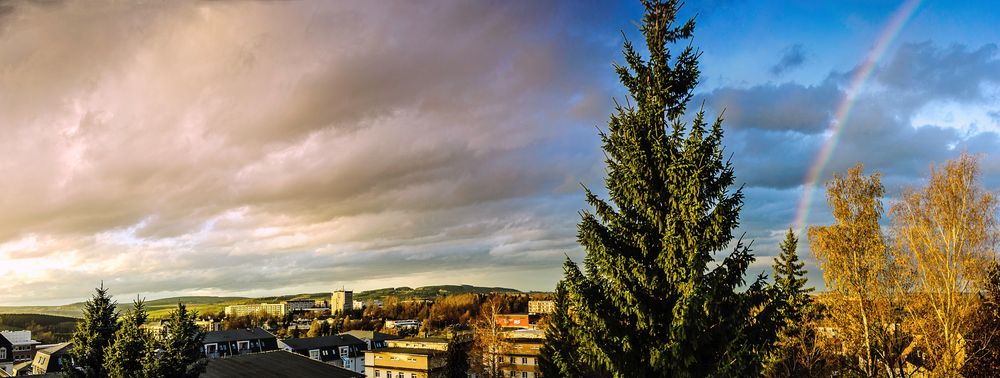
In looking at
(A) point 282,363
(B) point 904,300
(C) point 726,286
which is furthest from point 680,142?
(A) point 282,363

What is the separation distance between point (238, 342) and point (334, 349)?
14356 millimetres

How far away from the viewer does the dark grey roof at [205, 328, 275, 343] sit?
271ft

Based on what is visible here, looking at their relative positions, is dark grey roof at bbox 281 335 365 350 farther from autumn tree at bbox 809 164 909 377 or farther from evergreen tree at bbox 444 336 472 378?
autumn tree at bbox 809 164 909 377

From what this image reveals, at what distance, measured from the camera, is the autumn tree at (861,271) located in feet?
89.5

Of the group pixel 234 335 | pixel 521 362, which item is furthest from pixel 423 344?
pixel 234 335

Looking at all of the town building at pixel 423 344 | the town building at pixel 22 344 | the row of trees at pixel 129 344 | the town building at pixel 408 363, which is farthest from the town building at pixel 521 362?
the town building at pixel 22 344

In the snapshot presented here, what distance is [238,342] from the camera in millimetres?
85000

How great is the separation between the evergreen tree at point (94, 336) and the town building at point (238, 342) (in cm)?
4983

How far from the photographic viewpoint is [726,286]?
1420 centimetres

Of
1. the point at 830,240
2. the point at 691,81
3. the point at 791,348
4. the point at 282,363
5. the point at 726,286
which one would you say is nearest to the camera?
the point at 726,286

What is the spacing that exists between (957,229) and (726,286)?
18.0m

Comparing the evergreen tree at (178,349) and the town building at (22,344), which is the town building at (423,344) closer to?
the evergreen tree at (178,349)

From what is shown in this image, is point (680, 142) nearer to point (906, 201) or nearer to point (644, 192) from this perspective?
point (644, 192)

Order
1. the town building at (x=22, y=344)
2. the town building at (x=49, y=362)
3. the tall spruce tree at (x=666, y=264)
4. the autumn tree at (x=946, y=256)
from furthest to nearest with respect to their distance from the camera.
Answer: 1. the town building at (x=22, y=344)
2. the town building at (x=49, y=362)
3. the autumn tree at (x=946, y=256)
4. the tall spruce tree at (x=666, y=264)
